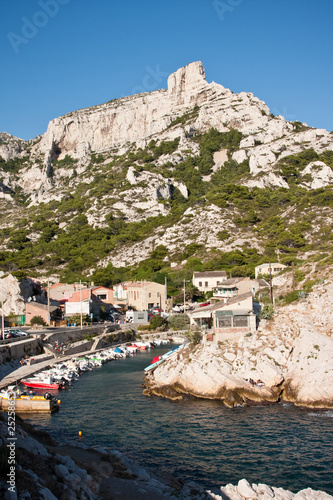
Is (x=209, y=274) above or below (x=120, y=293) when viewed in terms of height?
above

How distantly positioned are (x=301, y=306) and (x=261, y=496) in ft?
62.2

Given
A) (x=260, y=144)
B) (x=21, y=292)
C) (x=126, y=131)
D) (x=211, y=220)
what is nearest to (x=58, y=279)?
(x=21, y=292)

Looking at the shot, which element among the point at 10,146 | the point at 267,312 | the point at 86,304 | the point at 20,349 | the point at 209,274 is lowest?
the point at 20,349

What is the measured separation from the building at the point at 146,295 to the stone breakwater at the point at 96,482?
46.5 metres

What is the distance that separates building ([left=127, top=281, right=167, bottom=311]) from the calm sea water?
34951 mm

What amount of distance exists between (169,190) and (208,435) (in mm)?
98798

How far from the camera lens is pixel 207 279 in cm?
6519

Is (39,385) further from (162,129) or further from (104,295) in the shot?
(162,129)

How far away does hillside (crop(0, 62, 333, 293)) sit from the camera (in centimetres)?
7938

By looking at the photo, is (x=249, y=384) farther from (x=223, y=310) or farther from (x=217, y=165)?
(x=217, y=165)

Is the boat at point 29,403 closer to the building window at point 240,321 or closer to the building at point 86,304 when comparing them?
the building window at point 240,321

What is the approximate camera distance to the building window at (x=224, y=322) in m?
31.0

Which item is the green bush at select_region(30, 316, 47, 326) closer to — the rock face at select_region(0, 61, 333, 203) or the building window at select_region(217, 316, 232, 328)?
the building window at select_region(217, 316, 232, 328)

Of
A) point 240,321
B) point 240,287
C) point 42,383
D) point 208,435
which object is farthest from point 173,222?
point 208,435
